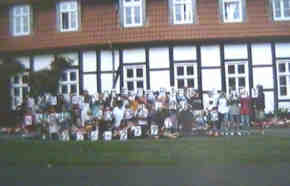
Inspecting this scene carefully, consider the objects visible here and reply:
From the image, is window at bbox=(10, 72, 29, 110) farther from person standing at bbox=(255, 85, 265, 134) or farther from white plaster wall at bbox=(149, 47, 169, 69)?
person standing at bbox=(255, 85, 265, 134)

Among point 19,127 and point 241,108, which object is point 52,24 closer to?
point 19,127

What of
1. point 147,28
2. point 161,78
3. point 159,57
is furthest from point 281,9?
point 161,78

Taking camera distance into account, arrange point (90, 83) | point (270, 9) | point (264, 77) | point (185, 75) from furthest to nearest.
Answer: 1. point (90, 83)
2. point (185, 75)
3. point (264, 77)
4. point (270, 9)

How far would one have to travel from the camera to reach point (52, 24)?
60.7ft

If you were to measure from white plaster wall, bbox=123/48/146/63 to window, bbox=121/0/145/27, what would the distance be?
1375 mm

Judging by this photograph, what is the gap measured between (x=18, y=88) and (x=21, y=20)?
3842 millimetres

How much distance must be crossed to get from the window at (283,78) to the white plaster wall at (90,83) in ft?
31.4

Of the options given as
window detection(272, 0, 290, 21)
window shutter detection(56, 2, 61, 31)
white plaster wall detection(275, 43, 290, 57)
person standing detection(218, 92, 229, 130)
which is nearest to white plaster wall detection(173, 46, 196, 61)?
person standing detection(218, 92, 229, 130)

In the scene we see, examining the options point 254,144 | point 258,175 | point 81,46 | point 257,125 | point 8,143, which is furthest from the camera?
point 81,46

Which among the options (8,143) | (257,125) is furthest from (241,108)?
(8,143)

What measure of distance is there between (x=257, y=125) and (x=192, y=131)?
3242mm

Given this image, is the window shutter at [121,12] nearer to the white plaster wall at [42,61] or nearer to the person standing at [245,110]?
the white plaster wall at [42,61]

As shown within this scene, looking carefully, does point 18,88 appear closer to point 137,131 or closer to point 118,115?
point 118,115

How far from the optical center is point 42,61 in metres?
18.8
